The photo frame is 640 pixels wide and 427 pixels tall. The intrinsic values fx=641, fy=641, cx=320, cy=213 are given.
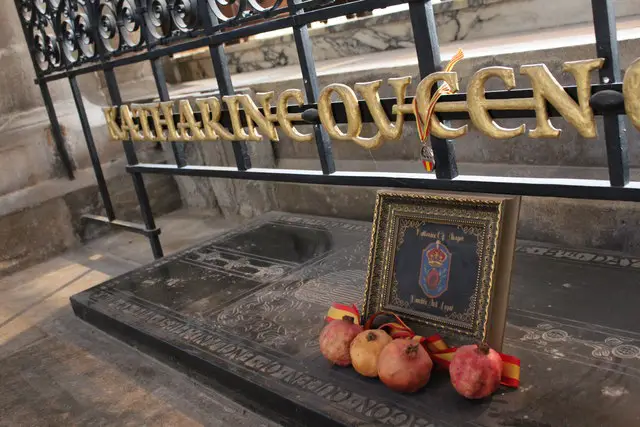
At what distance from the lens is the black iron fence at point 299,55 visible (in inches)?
53.4

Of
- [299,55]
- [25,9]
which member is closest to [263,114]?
[299,55]

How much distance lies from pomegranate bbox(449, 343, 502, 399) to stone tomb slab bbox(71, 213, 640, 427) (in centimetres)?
4

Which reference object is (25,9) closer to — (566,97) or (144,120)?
(144,120)

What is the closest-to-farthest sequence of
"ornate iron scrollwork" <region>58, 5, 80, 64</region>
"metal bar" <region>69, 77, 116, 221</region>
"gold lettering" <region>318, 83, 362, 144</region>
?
"gold lettering" <region>318, 83, 362, 144</region>, "ornate iron scrollwork" <region>58, 5, 80, 64</region>, "metal bar" <region>69, 77, 116, 221</region>

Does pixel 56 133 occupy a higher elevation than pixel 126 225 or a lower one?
higher

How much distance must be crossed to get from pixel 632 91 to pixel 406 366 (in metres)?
0.75

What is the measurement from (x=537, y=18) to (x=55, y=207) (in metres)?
2.99

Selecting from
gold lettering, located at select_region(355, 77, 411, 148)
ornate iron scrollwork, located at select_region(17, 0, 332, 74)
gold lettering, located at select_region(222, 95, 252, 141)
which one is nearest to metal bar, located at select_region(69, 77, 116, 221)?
ornate iron scrollwork, located at select_region(17, 0, 332, 74)

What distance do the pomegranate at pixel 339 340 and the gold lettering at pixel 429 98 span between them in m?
0.53

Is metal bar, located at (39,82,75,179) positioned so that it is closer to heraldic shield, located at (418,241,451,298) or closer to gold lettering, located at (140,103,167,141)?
gold lettering, located at (140,103,167,141)

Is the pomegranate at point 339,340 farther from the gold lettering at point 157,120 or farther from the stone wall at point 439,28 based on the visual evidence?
the stone wall at point 439,28

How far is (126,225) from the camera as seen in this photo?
132 inches

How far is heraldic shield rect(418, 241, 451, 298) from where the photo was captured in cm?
157

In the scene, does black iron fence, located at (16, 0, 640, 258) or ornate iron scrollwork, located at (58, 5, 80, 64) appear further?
ornate iron scrollwork, located at (58, 5, 80, 64)
